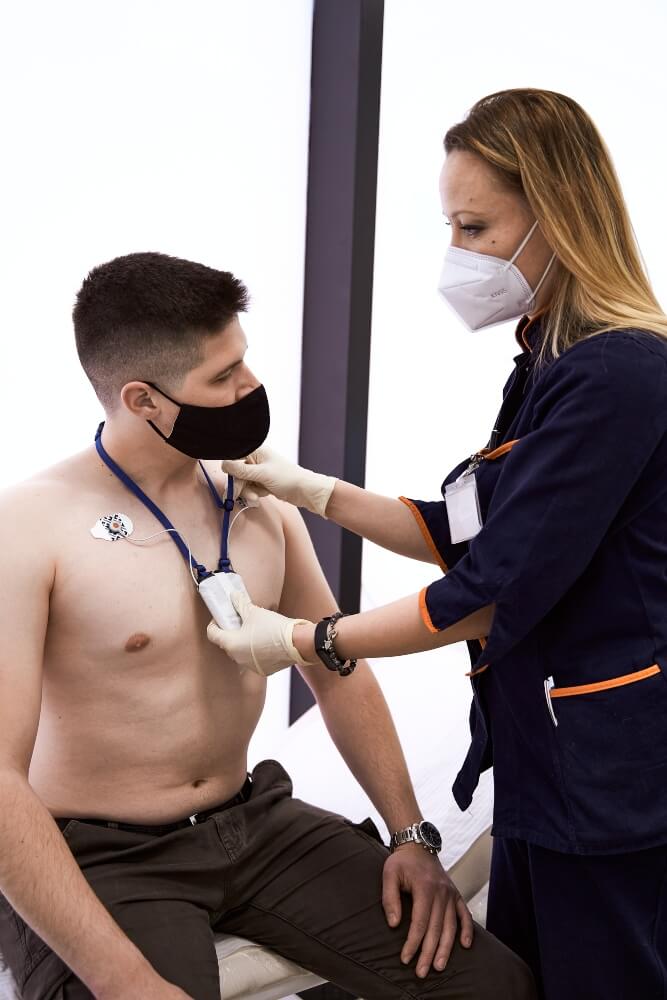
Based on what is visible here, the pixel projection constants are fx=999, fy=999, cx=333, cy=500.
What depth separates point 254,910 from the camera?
5.43 ft

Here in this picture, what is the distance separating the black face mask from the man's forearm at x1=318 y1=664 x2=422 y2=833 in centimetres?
53

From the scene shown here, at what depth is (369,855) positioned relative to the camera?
1774mm

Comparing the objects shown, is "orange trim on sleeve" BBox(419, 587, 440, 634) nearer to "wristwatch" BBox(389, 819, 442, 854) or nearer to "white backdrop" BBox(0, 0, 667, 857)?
"wristwatch" BBox(389, 819, 442, 854)

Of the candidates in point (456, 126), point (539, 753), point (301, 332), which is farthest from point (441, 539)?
point (301, 332)

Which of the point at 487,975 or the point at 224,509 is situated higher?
the point at 224,509

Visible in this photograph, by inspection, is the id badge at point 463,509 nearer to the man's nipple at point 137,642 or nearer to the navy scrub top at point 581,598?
the navy scrub top at point 581,598

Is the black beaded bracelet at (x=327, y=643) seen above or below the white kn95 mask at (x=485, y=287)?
below

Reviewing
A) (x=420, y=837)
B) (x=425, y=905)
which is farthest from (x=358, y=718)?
(x=425, y=905)

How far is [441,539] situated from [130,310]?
0.66 metres

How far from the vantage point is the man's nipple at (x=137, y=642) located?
1.59m

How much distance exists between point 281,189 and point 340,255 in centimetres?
28

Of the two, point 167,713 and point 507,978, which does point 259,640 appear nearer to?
point 167,713

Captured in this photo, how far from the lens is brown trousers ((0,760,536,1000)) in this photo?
1477 millimetres

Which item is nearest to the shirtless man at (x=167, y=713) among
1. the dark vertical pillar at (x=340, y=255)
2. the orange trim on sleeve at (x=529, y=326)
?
the orange trim on sleeve at (x=529, y=326)
